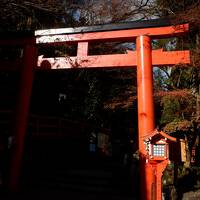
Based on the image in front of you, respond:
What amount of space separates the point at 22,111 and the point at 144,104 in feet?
11.9

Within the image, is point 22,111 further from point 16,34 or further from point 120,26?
point 120,26

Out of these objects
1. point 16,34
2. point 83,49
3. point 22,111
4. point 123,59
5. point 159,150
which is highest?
point 16,34

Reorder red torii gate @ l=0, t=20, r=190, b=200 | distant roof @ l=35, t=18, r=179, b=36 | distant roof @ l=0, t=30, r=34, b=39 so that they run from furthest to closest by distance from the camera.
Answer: distant roof @ l=0, t=30, r=34, b=39 → distant roof @ l=35, t=18, r=179, b=36 → red torii gate @ l=0, t=20, r=190, b=200

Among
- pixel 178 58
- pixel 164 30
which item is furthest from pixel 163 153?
pixel 164 30

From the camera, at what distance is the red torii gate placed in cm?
747

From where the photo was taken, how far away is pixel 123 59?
824cm

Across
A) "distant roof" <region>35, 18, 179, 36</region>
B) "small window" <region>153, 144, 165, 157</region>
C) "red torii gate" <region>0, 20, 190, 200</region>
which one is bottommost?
"small window" <region>153, 144, 165, 157</region>

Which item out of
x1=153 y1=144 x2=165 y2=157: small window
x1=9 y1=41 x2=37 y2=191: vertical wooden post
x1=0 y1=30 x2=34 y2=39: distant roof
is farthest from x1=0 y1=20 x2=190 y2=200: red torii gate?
x1=153 y1=144 x2=165 y2=157: small window

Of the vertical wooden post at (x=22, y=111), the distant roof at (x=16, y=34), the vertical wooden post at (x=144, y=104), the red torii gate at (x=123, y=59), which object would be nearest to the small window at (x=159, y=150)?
the vertical wooden post at (x=144, y=104)

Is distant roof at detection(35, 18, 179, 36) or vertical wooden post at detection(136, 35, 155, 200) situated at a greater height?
Result: distant roof at detection(35, 18, 179, 36)

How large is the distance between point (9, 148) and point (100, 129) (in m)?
8.83

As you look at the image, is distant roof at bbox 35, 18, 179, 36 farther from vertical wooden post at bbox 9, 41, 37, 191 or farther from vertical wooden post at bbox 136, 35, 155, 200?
vertical wooden post at bbox 9, 41, 37, 191

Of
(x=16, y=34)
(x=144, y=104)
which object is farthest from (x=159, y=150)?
(x=16, y=34)

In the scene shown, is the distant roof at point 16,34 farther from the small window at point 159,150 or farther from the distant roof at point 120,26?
the small window at point 159,150
